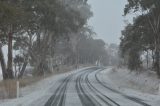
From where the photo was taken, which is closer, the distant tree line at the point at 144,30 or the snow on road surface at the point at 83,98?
the snow on road surface at the point at 83,98

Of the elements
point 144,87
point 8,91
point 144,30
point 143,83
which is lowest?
point 144,87

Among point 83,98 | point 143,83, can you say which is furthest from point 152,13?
point 83,98


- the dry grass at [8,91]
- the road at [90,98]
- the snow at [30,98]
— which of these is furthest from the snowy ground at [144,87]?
the dry grass at [8,91]

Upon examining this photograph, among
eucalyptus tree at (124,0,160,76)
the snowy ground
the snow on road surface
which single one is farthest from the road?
eucalyptus tree at (124,0,160,76)

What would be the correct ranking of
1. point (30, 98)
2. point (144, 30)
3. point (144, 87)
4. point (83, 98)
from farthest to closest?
point (144, 30) → point (144, 87) → point (30, 98) → point (83, 98)

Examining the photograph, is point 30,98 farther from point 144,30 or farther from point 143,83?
point 144,30

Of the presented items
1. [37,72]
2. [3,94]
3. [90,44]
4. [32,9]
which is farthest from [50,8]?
[90,44]

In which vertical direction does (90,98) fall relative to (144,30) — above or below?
below

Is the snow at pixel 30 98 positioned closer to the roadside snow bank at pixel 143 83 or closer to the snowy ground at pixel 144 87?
the snowy ground at pixel 144 87

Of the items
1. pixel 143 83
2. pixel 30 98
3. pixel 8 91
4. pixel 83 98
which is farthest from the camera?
pixel 143 83

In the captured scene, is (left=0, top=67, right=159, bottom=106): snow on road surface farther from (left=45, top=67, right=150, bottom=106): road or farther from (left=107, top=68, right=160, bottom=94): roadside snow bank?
(left=107, top=68, right=160, bottom=94): roadside snow bank

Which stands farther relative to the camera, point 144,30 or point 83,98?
point 144,30

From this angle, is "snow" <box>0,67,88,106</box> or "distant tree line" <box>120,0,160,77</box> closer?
"snow" <box>0,67,88,106</box>

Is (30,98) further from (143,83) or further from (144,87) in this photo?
(143,83)
